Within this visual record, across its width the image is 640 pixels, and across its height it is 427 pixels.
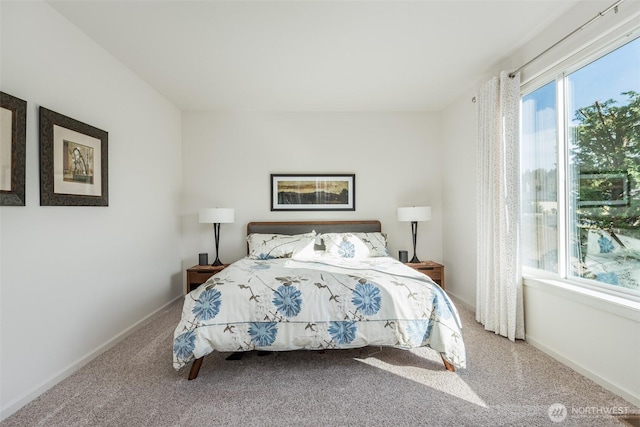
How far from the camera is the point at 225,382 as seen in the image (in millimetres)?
2170

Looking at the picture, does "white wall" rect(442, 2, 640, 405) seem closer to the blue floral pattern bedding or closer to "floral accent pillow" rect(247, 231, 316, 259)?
the blue floral pattern bedding

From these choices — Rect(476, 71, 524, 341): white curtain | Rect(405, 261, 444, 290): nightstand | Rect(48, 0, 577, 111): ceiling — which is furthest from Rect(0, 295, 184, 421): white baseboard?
Rect(476, 71, 524, 341): white curtain

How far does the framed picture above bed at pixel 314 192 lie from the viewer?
4449 mm

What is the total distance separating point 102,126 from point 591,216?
4.26m

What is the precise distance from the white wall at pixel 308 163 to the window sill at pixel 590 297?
6.33 ft

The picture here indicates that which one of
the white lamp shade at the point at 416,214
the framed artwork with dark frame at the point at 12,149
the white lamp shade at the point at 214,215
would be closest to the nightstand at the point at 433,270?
the white lamp shade at the point at 416,214

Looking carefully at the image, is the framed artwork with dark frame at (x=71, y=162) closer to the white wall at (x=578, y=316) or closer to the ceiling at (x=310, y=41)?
the ceiling at (x=310, y=41)

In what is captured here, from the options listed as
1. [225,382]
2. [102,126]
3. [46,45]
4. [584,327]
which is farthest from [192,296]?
[584,327]

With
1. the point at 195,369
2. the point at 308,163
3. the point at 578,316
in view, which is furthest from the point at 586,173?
the point at 195,369

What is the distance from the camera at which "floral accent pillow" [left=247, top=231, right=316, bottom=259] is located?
3.68 m

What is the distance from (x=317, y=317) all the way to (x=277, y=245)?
162 cm

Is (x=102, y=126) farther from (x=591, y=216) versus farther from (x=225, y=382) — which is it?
(x=591, y=216)

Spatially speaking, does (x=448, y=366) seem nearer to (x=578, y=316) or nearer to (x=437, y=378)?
(x=437, y=378)

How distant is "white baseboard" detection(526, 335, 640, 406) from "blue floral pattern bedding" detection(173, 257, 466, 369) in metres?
0.89
